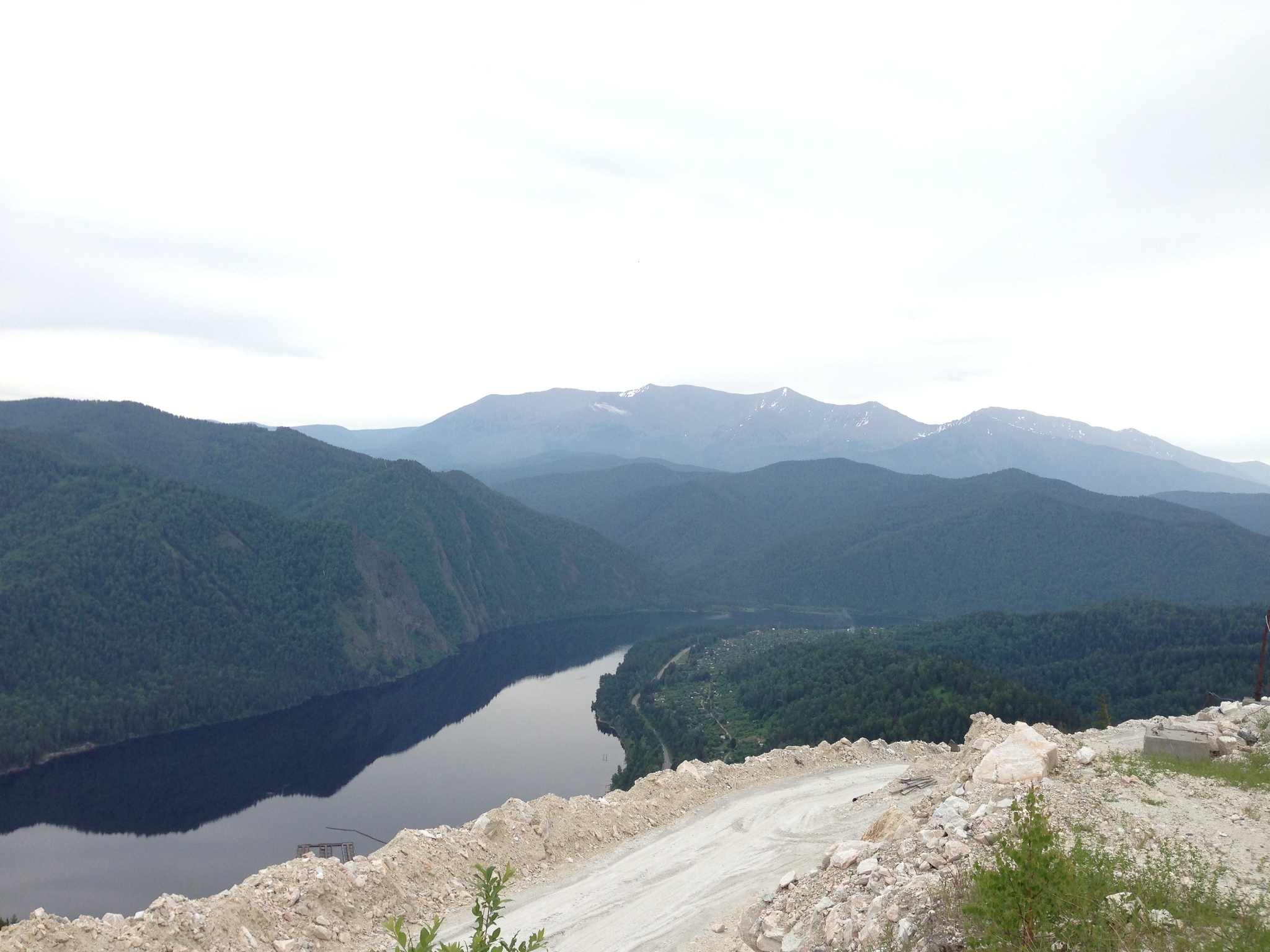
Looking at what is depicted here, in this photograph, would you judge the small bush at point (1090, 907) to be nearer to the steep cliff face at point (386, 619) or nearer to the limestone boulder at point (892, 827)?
the limestone boulder at point (892, 827)

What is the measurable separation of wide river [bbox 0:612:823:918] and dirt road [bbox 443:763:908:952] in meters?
30.7

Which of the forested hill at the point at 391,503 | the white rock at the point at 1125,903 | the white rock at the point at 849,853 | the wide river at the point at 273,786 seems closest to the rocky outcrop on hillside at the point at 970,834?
the white rock at the point at 849,853

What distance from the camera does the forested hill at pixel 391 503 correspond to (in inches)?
6127

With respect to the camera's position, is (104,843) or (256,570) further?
(256,570)

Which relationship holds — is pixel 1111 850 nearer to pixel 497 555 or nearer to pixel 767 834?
pixel 767 834

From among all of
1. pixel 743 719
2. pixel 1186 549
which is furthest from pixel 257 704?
pixel 1186 549

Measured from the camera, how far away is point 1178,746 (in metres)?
15.2

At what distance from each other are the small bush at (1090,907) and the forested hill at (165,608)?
289ft

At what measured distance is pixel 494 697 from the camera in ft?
345

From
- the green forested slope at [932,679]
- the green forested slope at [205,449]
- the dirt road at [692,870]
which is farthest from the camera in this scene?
the green forested slope at [205,449]

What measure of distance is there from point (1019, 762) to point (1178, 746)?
12.1 feet

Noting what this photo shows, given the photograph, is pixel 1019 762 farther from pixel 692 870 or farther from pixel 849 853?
pixel 692 870

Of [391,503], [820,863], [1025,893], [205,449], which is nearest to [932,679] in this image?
[820,863]

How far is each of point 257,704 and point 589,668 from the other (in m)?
48.7
